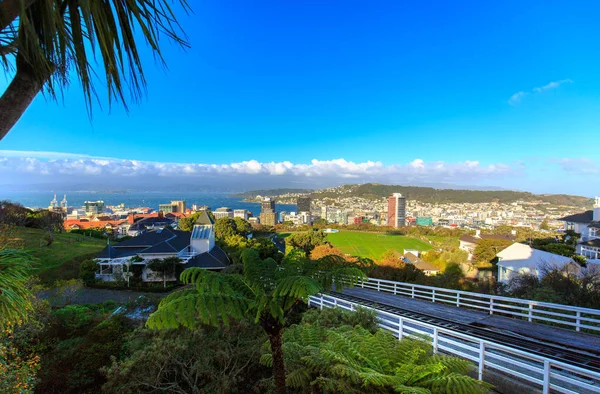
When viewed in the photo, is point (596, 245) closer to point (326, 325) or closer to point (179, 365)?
point (326, 325)

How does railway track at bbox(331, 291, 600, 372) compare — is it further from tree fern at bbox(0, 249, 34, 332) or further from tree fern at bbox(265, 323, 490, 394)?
tree fern at bbox(0, 249, 34, 332)

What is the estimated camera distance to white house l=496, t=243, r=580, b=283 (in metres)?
16.0

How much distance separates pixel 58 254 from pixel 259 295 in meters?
27.0

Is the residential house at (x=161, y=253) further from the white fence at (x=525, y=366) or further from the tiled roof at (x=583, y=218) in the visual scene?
the tiled roof at (x=583, y=218)

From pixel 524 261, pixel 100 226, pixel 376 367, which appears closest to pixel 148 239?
pixel 376 367

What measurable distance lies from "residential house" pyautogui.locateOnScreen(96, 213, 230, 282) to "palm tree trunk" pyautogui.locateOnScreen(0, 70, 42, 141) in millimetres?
19044

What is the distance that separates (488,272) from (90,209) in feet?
437

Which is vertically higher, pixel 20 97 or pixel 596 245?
pixel 20 97

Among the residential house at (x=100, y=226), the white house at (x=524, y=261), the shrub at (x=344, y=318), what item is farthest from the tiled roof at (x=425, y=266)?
the residential house at (x=100, y=226)

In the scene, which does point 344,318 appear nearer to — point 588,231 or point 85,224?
point 588,231

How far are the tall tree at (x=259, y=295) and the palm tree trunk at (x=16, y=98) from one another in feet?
6.87

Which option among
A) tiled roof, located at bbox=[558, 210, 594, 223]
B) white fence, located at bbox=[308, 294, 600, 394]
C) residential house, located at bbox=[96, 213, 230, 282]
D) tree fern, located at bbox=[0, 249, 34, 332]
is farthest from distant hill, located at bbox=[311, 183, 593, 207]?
tree fern, located at bbox=[0, 249, 34, 332]

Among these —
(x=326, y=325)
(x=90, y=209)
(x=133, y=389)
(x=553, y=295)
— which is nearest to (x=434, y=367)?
(x=326, y=325)

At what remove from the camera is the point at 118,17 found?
1.42m
